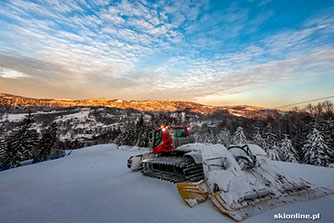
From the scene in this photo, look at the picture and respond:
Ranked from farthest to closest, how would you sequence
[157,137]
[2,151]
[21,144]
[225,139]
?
[225,139]
[2,151]
[21,144]
[157,137]

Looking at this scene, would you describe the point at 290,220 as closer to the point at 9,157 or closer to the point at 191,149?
the point at 191,149

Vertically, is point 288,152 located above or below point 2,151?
below

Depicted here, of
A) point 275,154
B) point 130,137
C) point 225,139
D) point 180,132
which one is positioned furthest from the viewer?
point 225,139

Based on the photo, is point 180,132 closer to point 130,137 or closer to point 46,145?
point 130,137

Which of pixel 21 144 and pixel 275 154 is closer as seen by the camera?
pixel 21 144

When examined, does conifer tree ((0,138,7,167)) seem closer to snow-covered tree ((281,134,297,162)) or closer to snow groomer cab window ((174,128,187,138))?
snow groomer cab window ((174,128,187,138))

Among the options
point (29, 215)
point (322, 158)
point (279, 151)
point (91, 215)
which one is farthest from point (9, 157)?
point (322, 158)

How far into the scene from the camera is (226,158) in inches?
202

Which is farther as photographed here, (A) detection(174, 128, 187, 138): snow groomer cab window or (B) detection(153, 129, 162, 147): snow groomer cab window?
(B) detection(153, 129, 162, 147): snow groomer cab window

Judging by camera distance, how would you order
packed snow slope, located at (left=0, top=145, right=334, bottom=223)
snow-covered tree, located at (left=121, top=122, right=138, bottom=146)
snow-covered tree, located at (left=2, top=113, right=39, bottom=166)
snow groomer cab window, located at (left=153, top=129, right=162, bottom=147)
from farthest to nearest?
snow-covered tree, located at (left=121, top=122, right=138, bottom=146) → snow-covered tree, located at (left=2, top=113, right=39, bottom=166) → snow groomer cab window, located at (left=153, top=129, right=162, bottom=147) → packed snow slope, located at (left=0, top=145, right=334, bottom=223)

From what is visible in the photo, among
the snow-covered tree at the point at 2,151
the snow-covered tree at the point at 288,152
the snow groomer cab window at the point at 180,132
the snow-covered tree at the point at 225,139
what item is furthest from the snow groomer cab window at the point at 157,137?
the snow-covered tree at the point at 225,139

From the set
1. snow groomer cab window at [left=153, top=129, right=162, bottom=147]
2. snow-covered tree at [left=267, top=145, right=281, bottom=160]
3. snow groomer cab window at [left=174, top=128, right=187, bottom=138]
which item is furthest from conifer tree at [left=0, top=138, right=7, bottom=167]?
snow-covered tree at [left=267, top=145, right=281, bottom=160]

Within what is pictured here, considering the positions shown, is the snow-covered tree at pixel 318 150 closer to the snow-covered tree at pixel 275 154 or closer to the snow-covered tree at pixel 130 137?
the snow-covered tree at pixel 275 154

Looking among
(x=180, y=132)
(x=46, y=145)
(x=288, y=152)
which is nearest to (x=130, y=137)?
(x=46, y=145)
